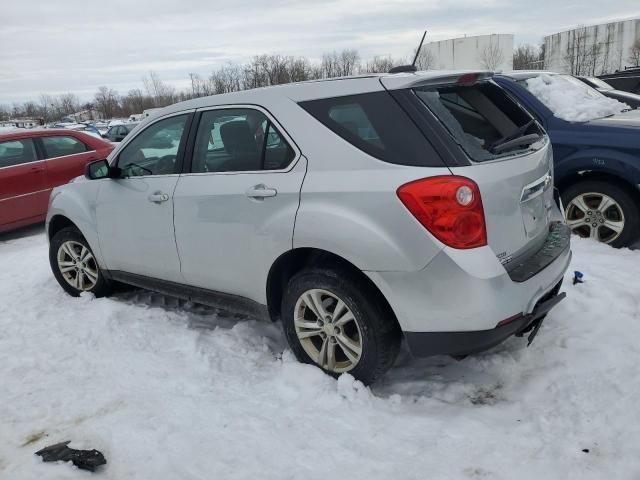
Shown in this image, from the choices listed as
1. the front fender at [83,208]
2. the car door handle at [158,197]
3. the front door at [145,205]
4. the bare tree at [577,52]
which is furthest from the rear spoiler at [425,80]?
→ the bare tree at [577,52]

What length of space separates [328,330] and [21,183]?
266 inches

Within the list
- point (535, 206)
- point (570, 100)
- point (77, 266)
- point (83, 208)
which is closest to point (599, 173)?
point (570, 100)

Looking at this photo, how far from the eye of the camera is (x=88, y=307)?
457 cm

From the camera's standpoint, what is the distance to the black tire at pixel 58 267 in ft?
15.6

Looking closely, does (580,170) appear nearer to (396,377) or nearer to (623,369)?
(623,369)

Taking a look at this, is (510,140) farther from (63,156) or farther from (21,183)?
(63,156)

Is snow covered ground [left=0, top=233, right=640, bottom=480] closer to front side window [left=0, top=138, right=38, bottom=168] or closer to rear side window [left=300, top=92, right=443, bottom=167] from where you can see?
rear side window [left=300, top=92, right=443, bottom=167]

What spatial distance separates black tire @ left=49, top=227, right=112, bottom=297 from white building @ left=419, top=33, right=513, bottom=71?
91.6 meters

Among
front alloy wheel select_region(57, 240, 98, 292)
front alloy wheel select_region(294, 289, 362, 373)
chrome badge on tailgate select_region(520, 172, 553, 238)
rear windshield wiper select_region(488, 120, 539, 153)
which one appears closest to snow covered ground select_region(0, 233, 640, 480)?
front alloy wheel select_region(294, 289, 362, 373)

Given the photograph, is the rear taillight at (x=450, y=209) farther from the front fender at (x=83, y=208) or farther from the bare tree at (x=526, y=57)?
the bare tree at (x=526, y=57)

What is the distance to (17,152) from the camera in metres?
8.12

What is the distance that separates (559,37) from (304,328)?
108 m

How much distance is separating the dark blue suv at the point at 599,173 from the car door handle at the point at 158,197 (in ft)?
12.3

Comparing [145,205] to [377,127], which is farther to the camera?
[145,205]
